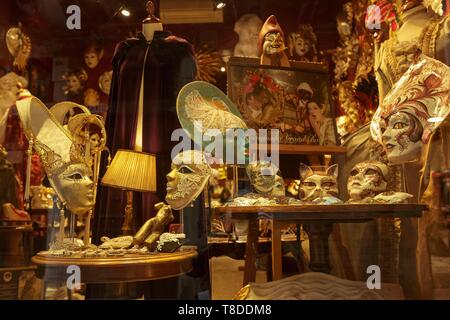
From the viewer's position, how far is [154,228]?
1.77 metres

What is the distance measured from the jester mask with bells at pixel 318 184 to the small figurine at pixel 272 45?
0.63m

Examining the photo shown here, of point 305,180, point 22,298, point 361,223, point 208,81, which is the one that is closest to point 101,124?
point 208,81

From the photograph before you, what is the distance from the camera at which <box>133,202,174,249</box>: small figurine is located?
1741mm

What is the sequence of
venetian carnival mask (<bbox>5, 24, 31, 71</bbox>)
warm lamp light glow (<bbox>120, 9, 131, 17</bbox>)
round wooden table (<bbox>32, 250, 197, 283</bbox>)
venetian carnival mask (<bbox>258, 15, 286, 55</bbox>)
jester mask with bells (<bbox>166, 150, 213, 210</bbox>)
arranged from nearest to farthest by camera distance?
1. round wooden table (<bbox>32, 250, 197, 283</bbox>)
2. jester mask with bells (<bbox>166, 150, 213, 210</bbox>)
3. venetian carnival mask (<bbox>5, 24, 31, 71</bbox>)
4. warm lamp light glow (<bbox>120, 9, 131, 17</bbox>)
5. venetian carnival mask (<bbox>258, 15, 286, 55</bbox>)

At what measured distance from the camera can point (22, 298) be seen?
1.65 meters

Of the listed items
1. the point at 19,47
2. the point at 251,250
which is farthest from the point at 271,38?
the point at 19,47

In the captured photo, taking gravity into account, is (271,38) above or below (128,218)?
above

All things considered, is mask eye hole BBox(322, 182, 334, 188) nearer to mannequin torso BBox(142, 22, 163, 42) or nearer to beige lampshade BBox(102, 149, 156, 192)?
beige lampshade BBox(102, 149, 156, 192)

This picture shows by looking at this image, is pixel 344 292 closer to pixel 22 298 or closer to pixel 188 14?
pixel 22 298

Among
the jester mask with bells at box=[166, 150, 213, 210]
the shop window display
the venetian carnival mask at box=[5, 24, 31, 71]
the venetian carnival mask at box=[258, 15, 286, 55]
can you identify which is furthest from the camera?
the venetian carnival mask at box=[258, 15, 286, 55]

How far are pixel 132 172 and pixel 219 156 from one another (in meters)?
0.38

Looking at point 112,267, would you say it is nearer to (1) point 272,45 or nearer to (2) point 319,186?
(2) point 319,186

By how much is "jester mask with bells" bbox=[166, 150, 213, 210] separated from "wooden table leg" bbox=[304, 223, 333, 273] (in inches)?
18.8

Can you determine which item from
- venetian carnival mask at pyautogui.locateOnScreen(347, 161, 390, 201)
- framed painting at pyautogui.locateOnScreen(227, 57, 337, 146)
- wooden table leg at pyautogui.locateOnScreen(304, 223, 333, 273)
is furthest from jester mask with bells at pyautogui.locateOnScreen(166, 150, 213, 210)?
venetian carnival mask at pyautogui.locateOnScreen(347, 161, 390, 201)
